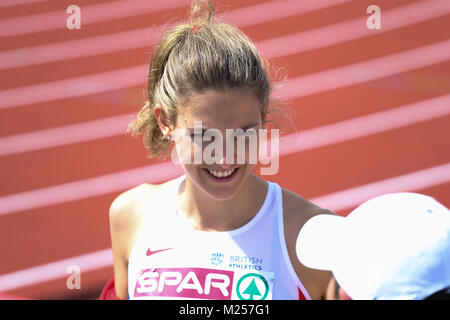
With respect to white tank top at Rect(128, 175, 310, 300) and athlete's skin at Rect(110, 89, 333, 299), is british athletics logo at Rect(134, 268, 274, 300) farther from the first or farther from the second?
athlete's skin at Rect(110, 89, 333, 299)

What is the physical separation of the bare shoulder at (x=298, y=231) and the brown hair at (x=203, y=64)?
33cm

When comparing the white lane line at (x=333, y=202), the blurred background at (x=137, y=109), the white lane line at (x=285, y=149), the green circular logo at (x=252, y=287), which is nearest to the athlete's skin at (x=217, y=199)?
the green circular logo at (x=252, y=287)

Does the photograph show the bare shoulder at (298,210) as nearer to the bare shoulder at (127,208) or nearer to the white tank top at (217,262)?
the white tank top at (217,262)

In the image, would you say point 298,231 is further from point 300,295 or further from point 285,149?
point 285,149

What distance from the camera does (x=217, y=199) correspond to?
2.06 m

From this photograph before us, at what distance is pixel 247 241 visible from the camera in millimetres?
2084

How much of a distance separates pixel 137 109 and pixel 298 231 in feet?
14.7

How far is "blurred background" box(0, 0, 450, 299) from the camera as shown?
4.84 m

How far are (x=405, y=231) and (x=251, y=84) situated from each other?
2.88 feet

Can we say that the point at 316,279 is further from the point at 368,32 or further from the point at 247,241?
the point at 368,32

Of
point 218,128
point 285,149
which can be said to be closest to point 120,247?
point 218,128

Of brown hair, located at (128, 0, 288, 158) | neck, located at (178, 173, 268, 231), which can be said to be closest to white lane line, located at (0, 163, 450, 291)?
neck, located at (178, 173, 268, 231)

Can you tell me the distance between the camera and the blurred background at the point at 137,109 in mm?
4839

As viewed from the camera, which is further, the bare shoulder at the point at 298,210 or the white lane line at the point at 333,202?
the white lane line at the point at 333,202
